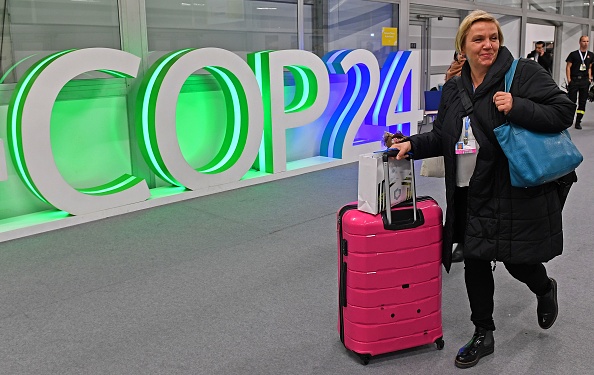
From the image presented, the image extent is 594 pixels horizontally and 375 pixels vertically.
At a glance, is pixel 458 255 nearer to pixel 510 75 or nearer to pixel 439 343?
pixel 439 343

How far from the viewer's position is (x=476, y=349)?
7.95ft

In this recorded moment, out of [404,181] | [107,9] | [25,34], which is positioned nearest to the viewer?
[404,181]

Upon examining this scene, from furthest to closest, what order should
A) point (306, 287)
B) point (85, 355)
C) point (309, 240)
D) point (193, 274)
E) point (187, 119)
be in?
1. point (187, 119)
2. point (309, 240)
3. point (193, 274)
4. point (306, 287)
5. point (85, 355)

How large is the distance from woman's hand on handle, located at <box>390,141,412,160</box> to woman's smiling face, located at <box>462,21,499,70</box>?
0.42m

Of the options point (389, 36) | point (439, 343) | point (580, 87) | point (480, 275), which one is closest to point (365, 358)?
point (439, 343)

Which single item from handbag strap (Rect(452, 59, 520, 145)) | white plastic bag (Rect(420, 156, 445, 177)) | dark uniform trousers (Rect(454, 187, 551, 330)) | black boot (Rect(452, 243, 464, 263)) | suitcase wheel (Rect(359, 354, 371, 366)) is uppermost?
handbag strap (Rect(452, 59, 520, 145))

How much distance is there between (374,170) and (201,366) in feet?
3.71

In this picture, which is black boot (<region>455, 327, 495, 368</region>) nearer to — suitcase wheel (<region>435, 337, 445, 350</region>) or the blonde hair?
suitcase wheel (<region>435, 337, 445, 350</region>)

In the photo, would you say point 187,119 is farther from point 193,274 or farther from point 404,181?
point 404,181

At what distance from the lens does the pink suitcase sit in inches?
92.2

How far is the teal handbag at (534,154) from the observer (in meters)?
2.08

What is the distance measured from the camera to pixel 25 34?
477cm

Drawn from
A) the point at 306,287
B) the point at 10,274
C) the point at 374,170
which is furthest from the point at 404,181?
the point at 10,274

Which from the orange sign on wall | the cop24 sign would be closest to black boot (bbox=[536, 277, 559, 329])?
the cop24 sign
